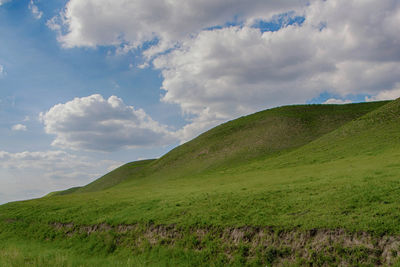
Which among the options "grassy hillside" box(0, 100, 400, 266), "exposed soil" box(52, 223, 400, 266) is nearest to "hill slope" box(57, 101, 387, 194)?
"grassy hillside" box(0, 100, 400, 266)

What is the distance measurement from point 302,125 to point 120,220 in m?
71.1

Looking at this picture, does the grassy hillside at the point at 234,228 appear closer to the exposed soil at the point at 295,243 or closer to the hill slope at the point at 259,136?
the exposed soil at the point at 295,243

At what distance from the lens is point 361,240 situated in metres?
12.6

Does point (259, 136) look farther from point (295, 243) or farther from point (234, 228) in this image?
point (295, 243)

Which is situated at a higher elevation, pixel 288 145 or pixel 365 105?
pixel 365 105

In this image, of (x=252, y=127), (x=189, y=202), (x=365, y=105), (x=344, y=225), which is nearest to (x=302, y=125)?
(x=252, y=127)

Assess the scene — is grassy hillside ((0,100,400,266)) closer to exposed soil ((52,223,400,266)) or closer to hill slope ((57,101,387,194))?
exposed soil ((52,223,400,266))

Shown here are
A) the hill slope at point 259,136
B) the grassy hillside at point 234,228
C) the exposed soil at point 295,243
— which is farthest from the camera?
the hill slope at point 259,136

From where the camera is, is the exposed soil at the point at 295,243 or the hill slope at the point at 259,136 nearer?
the exposed soil at the point at 295,243

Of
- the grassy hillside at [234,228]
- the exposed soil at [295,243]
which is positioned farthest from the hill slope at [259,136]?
the exposed soil at [295,243]

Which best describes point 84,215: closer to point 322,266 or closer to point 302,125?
point 322,266

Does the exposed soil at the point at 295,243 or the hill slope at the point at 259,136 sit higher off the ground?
the hill slope at the point at 259,136

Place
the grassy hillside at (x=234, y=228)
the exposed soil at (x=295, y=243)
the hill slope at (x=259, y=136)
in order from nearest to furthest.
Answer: the exposed soil at (x=295, y=243), the grassy hillside at (x=234, y=228), the hill slope at (x=259, y=136)

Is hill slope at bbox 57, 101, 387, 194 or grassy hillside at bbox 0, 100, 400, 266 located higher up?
hill slope at bbox 57, 101, 387, 194
